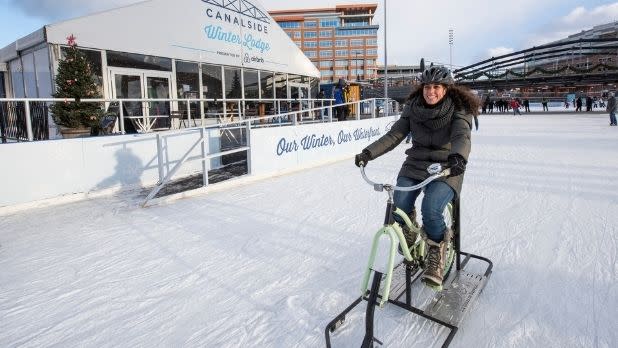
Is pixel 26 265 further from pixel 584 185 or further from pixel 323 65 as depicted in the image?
pixel 323 65

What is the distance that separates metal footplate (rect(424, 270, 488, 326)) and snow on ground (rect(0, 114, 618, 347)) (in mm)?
85

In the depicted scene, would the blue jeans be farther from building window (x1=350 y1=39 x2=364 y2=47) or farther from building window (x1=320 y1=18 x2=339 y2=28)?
building window (x1=320 y1=18 x2=339 y2=28)

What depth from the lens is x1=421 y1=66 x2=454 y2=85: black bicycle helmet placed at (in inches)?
96.1

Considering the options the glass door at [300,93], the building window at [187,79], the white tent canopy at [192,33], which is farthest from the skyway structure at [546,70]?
the building window at [187,79]

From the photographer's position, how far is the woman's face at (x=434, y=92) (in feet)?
8.12

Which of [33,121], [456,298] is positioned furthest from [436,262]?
[33,121]

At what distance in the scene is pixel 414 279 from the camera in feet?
9.50

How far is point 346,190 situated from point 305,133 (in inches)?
109

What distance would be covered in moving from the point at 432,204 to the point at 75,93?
7.19m

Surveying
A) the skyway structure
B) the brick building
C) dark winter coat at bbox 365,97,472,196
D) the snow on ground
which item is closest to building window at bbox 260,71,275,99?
the snow on ground

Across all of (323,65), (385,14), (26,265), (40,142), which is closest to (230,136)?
(40,142)

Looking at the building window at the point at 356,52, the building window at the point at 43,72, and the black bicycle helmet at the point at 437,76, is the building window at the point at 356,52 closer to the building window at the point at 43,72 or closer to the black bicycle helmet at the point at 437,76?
A: the building window at the point at 43,72

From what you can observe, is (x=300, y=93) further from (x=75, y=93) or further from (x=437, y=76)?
(x=437, y=76)

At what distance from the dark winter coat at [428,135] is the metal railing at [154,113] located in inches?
193
